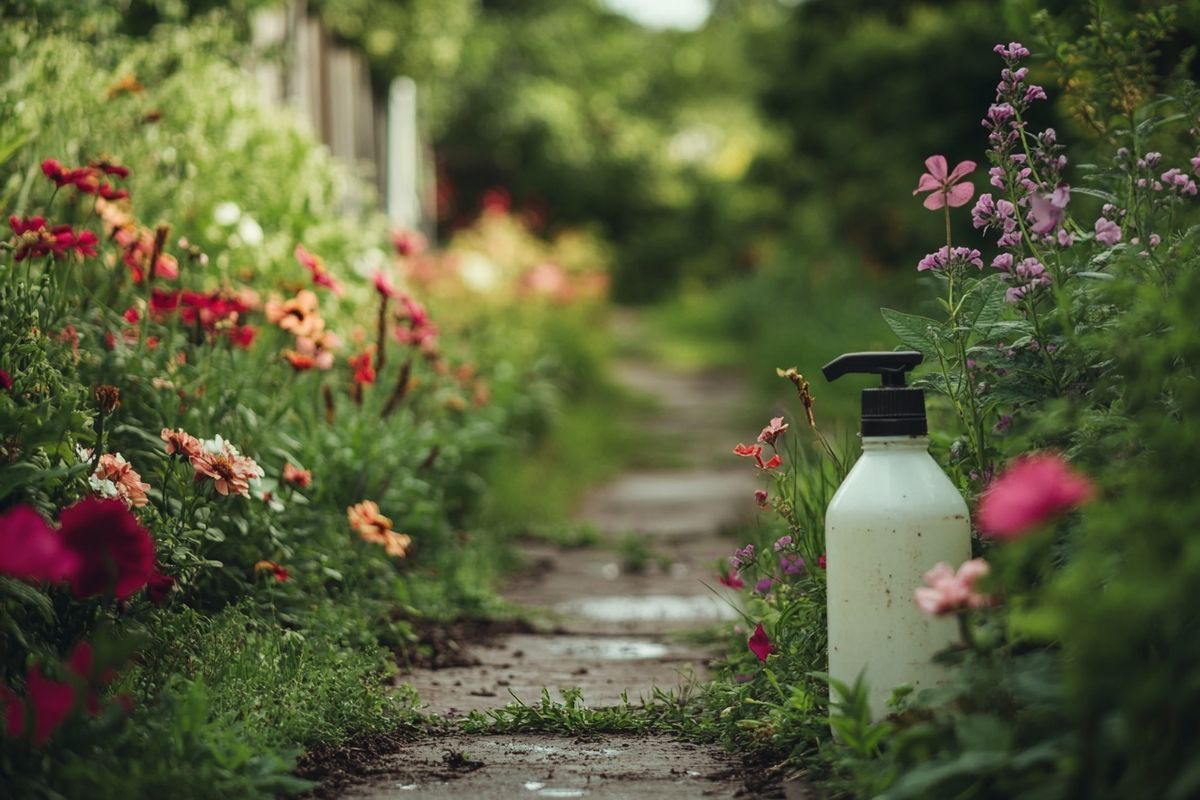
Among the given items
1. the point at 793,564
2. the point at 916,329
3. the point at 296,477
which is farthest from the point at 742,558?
the point at 296,477

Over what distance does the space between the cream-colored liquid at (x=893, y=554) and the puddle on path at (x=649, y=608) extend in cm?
154

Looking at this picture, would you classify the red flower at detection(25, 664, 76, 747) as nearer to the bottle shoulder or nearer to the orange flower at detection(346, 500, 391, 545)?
the bottle shoulder

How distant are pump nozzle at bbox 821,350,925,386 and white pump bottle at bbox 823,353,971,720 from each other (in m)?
0.09

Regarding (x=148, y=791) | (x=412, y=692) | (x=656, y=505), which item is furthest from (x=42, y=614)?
(x=656, y=505)

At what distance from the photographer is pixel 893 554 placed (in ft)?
6.79

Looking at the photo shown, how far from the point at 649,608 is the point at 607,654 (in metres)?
0.60

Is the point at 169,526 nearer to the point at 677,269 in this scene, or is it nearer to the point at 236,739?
the point at 236,739

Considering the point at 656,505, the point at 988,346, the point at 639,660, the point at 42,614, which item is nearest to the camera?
the point at 42,614

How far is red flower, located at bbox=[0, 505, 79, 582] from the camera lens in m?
1.65

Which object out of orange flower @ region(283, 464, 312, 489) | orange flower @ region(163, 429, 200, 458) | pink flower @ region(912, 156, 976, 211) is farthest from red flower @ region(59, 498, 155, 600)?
pink flower @ region(912, 156, 976, 211)

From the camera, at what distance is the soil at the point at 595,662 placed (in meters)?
2.17

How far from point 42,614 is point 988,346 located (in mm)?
1713

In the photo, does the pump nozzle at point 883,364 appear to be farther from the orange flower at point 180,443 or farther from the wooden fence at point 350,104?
the wooden fence at point 350,104

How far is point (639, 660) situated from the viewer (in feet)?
10.7
